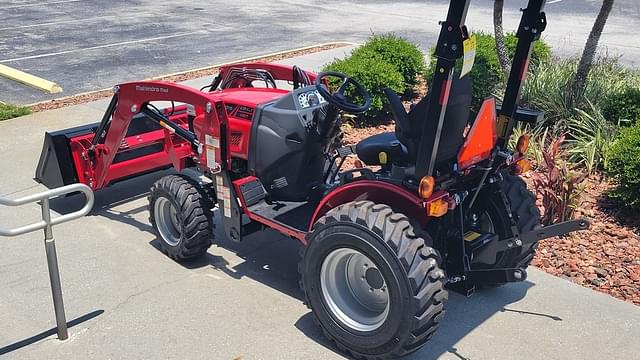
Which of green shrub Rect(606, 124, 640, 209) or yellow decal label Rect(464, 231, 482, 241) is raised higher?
green shrub Rect(606, 124, 640, 209)

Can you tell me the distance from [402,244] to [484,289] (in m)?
1.45

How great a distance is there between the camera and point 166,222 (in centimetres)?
561

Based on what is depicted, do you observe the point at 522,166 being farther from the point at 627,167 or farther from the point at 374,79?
the point at 374,79

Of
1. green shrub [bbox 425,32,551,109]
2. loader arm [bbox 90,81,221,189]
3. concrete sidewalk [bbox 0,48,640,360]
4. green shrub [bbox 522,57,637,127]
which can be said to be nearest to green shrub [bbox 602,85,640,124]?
green shrub [bbox 522,57,637,127]

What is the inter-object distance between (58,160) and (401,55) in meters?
4.59

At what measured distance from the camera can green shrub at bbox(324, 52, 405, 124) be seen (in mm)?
8305

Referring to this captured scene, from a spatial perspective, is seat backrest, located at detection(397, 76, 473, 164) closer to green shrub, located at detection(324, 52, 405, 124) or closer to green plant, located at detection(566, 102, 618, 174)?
green plant, located at detection(566, 102, 618, 174)

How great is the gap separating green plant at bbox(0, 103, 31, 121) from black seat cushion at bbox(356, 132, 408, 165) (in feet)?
20.2

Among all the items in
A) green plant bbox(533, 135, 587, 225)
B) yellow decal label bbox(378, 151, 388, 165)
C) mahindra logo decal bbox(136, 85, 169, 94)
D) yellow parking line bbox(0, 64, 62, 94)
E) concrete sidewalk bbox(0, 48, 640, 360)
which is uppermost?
mahindra logo decal bbox(136, 85, 169, 94)

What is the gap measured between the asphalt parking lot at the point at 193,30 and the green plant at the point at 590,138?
18.0 feet

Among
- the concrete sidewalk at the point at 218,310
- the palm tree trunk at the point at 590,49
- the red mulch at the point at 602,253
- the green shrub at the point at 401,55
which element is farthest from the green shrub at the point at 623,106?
the green shrub at the point at 401,55

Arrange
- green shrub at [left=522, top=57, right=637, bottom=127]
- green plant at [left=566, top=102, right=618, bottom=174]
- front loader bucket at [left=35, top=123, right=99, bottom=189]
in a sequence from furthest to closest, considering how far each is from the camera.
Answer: green shrub at [left=522, top=57, right=637, bottom=127]
green plant at [left=566, top=102, right=618, bottom=174]
front loader bucket at [left=35, top=123, right=99, bottom=189]

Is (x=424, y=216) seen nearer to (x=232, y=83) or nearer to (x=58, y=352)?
(x=58, y=352)

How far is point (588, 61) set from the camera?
7676 millimetres
